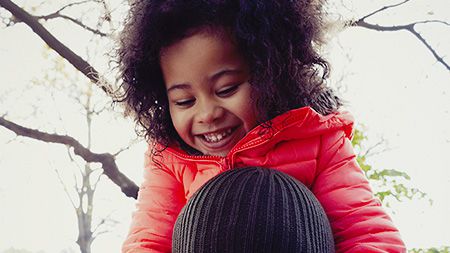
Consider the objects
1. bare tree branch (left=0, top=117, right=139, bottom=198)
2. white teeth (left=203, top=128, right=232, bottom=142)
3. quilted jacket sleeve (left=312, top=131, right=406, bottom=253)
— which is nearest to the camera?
quilted jacket sleeve (left=312, top=131, right=406, bottom=253)

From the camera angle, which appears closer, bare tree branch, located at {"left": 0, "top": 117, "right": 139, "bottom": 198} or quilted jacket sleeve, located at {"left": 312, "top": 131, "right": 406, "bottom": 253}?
quilted jacket sleeve, located at {"left": 312, "top": 131, "right": 406, "bottom": 253}

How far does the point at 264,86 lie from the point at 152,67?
0.18 metres

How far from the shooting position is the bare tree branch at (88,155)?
170cm

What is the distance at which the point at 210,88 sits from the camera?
2.36 feet

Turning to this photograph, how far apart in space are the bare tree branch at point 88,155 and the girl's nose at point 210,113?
0.99 m

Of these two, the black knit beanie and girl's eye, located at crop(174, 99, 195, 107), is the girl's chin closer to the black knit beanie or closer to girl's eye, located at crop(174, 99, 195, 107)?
girl's eye, located at crop(174, 99, 195, 107)

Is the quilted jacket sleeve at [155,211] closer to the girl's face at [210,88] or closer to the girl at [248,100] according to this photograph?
the girl at [248,100]

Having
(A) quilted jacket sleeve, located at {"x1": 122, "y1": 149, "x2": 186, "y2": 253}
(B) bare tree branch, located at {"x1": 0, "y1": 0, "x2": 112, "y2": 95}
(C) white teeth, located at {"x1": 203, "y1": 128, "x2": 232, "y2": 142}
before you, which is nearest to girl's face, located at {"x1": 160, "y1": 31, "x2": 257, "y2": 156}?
(C) white teeth, located at {"x1": 203, "y1": 128, "x2": 232, "y2": 142}

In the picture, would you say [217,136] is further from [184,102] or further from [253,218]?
[253,218]

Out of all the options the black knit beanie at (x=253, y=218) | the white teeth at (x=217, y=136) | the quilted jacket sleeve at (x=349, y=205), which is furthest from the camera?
the white teeth at (x=217, y=136)

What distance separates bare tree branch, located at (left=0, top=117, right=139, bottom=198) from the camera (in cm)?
170

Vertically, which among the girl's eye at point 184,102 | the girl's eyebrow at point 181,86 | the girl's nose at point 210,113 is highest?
the girl's eyebrow at point 181,86

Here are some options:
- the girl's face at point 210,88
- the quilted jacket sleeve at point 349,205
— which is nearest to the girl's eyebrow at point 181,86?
the girl's face at point 210,88

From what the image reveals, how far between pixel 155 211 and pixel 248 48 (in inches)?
11.3
